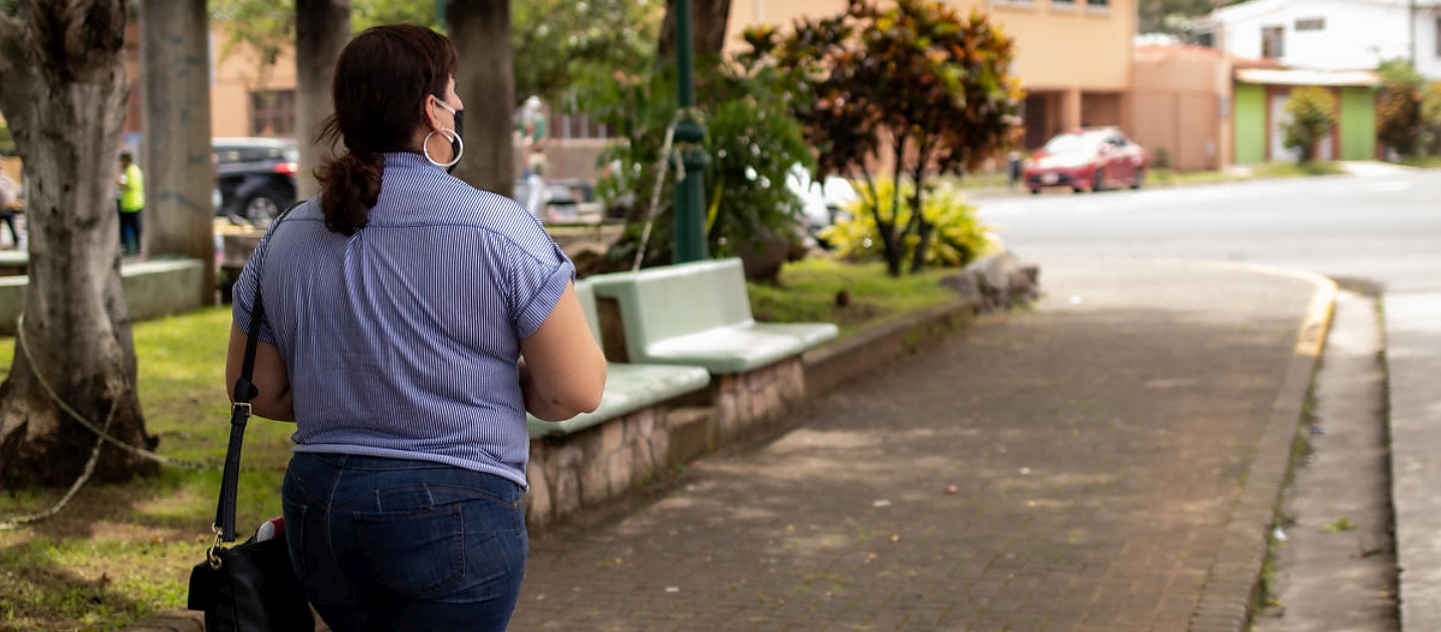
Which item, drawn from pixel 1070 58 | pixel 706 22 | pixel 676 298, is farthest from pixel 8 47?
pixel 1070 58

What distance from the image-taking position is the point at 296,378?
2.80 metres

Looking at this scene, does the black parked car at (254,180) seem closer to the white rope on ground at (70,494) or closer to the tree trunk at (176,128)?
the tree trunk at (176,128)

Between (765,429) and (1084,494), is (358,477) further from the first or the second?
(765,429)

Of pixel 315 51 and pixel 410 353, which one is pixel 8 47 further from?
pixel 315 51

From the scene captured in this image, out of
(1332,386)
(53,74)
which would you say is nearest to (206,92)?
(53,74)

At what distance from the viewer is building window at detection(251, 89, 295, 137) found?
136 feet

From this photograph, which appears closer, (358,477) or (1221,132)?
(358,477)

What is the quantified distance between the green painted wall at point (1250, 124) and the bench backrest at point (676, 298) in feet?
157

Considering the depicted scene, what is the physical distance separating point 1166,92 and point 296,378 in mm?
50940

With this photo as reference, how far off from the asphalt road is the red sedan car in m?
0.96

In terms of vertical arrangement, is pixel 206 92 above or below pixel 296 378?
above

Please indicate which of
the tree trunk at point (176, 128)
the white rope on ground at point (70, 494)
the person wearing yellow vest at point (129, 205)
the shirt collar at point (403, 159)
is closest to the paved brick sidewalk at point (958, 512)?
the white rope on ground at point (70, 494)

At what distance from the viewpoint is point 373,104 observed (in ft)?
8.83

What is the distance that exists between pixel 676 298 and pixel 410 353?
5.79m
